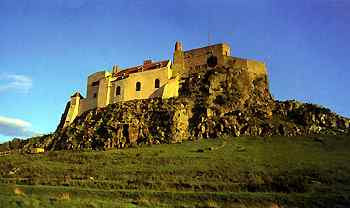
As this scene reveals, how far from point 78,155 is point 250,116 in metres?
24.8

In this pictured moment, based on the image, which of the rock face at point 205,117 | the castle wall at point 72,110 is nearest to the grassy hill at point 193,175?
the rock face at point 205,117

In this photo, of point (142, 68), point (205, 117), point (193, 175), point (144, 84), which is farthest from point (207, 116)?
point (193, 175)

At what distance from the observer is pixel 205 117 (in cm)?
6334

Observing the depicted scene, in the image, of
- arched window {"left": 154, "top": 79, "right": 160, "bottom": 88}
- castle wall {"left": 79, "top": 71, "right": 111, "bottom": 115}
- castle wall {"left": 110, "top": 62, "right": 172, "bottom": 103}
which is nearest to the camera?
castle wall {"left": 110, "top": 62, "right": 172, "bottom": 103}

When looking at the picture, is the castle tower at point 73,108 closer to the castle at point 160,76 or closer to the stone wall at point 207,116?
the castle at point 160,76

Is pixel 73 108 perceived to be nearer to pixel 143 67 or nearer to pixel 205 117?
pixel 143 67

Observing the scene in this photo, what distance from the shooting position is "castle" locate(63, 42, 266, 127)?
70.6 metres

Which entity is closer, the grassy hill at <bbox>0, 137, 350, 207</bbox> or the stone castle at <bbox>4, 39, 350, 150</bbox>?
the grassy hill at <bbox>0, 137, 350, 207</bbox>

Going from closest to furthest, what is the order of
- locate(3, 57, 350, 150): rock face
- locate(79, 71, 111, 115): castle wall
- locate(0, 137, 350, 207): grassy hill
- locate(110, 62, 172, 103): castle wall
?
locate(0, 137, 350, 207): grassy hill, locate(3, 57, 350, 150): rock face, locate(110, 62, 172, 103): castle wall, locate(79, 71, 111, 115): castle wall

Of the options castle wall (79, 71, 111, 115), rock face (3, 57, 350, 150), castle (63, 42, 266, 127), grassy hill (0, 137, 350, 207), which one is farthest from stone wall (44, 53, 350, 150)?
grassy hill (0, 137, 350, 207)

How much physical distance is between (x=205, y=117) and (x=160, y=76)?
1168cm

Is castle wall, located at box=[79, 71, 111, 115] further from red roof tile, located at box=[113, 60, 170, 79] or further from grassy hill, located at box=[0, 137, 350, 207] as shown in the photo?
grassy hill, located at box=[0, 137, 350, 207]

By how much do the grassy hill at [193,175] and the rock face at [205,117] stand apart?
343 centimetres

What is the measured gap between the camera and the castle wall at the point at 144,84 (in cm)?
7025
